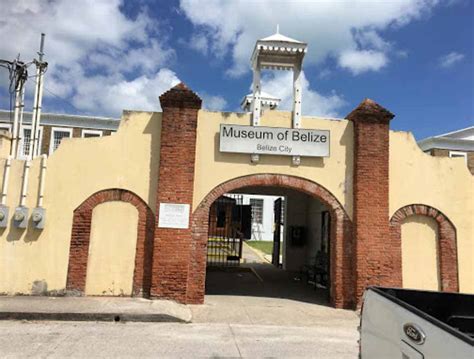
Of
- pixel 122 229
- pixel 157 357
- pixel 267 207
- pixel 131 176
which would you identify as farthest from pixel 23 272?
pixel 267 207

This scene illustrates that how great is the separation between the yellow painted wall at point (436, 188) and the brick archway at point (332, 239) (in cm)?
150

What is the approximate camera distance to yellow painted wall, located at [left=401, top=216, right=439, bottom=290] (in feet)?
35.2

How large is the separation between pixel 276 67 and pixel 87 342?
8014 millimetres

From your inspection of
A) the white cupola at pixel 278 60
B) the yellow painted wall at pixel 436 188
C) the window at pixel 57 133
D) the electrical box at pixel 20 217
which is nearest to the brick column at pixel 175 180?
the white cupola at pixel 278 60

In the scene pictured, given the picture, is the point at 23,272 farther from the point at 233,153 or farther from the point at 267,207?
the point at 267,207

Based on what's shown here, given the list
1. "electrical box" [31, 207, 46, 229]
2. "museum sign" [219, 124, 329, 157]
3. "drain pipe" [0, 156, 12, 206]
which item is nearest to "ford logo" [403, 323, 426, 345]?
"museum sign" [219, 124, 329, 157]

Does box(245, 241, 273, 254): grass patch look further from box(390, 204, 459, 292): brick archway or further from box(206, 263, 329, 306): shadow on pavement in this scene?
box(390, 204, 459, 292): brick archway

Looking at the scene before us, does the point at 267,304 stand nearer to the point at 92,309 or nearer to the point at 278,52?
the point at 92,309

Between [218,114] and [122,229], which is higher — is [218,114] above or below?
above

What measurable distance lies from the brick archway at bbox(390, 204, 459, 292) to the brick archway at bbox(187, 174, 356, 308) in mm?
1180

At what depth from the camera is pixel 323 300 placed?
37.2 feet

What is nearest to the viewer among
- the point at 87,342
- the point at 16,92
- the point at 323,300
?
the point at 87,342

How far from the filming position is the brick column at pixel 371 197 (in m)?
10.3

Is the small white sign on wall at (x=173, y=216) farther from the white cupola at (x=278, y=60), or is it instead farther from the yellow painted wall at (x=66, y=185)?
the white cupola at (x=278, y=60)
